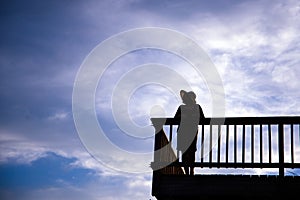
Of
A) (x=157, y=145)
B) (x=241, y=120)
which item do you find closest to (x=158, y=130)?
(x=157, y=145)

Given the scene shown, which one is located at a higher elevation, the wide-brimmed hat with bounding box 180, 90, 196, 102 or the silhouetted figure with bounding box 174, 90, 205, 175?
the wide-brimmed hat with bounding box 180, 90, 196, 102

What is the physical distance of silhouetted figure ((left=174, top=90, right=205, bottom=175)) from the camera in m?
9.22

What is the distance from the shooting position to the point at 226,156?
8.41 m

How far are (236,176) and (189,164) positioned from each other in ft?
3.20

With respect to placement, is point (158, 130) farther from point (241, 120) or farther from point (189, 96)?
point (241, 120)

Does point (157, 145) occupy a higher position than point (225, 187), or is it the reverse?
point (157, 145)

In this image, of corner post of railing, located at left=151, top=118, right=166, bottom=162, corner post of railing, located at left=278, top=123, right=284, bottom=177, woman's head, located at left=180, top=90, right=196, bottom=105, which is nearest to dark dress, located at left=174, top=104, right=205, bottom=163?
woman's head, located at left=180, top=90, right=196, bottom=105

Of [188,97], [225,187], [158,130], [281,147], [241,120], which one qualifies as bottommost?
[225,187]

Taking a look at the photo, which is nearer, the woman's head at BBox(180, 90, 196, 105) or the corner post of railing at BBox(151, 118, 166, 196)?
the corner post of railing at BBox(151, 118, 166, 196)

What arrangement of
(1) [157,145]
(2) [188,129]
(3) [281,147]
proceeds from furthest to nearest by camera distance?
(2) [188,129]
(1) [157,145]
(3) [281,147]

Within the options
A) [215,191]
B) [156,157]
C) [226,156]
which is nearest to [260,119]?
[226,156]

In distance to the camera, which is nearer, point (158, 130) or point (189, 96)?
point (158, 130)

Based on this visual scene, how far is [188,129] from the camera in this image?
9.30 meters

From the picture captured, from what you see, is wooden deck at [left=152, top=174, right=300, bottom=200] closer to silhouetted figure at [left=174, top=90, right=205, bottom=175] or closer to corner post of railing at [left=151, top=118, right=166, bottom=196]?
corner post of railing at [left=151, top=118, right=166, bottom=196]
